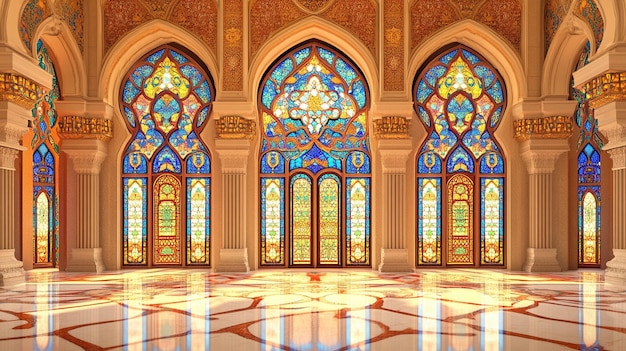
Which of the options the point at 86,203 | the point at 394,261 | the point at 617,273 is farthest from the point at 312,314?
the point at 86,203

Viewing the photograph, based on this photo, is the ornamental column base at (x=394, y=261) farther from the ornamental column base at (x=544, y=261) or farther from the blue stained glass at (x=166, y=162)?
the blue stained glass at (x=166, y=162)

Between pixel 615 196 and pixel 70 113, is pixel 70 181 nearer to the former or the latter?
pixel 70 113

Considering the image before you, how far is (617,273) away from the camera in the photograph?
876 cm

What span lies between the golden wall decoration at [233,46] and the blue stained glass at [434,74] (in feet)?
12.6

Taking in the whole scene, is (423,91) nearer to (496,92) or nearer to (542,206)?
(496,92)

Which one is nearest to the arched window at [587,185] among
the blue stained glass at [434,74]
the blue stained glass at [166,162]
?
the blue stained glass at [434,74]

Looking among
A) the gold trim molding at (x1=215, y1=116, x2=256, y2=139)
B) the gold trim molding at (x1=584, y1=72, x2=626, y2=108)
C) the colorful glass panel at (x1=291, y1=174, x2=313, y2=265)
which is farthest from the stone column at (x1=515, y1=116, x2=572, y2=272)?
the gold trim molding at (x1=215, y1=116, x2=256, y2=139)

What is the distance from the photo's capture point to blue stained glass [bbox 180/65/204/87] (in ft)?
39.5

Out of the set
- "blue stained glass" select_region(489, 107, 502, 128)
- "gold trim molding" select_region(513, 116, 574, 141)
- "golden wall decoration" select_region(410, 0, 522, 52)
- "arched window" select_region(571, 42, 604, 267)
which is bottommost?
"arched window" select_region(571, 42, 604, 267)

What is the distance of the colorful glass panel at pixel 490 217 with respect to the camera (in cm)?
1195

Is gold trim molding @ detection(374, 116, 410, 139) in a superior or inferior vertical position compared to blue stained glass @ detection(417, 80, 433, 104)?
inferior

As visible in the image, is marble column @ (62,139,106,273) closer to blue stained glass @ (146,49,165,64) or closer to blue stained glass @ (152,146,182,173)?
blue stained glass @ (152,146,182,173)

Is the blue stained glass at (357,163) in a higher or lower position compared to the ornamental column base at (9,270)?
higher

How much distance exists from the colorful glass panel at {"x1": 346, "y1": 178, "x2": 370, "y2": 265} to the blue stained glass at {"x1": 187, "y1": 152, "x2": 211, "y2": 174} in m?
2.94
